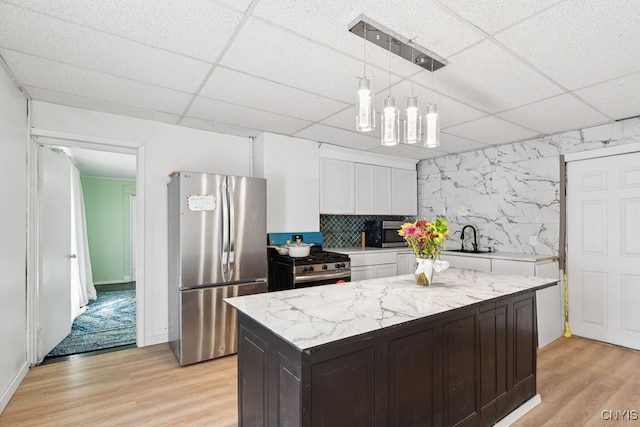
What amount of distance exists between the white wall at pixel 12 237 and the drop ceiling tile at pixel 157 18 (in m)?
1.08

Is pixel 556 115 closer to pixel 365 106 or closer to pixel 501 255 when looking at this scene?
pixel 501 255

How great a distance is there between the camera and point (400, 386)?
5.36ft

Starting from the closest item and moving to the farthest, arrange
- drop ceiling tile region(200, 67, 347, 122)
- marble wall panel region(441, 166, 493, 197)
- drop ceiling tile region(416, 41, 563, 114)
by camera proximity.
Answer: drop ceiling tile region(416, 41, 563, 114) → drop ceiling tile region(200, 67, 347, 122) → marble wall panel region(441, 166, 493, 197)

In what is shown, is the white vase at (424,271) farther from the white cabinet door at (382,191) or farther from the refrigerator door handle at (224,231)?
the white cabinet door at (382,191)

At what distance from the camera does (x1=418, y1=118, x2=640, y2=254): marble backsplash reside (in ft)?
12.6

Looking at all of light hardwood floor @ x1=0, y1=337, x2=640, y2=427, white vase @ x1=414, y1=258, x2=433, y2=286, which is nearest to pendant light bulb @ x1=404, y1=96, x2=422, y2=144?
white vase @ x1=414, y1=258, x2=433, y2=286

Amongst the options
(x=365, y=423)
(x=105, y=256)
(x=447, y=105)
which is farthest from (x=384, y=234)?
(x=105, y=256)

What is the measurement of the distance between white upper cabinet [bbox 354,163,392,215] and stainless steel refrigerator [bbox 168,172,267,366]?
5.87 ft

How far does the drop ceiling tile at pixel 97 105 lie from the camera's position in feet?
9.10

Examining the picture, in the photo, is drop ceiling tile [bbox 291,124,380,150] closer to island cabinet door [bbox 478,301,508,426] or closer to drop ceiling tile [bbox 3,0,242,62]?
drop ceiling tile [bbox 3,0,242,62]

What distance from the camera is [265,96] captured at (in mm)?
2793

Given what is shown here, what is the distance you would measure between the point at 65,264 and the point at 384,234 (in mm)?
4068

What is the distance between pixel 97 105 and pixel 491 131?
4177 millimetres

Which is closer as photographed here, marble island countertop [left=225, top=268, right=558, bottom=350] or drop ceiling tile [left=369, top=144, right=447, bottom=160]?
marble island countertop [left=225, top=268, right=558, bottom=350]
